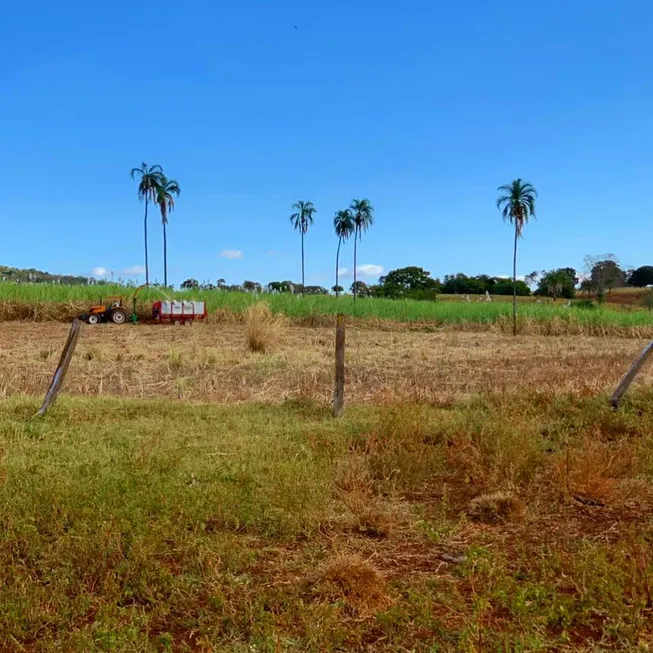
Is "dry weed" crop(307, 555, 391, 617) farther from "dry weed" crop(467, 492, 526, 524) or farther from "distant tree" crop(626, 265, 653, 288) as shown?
"distant tree" crop(626, 265, 653, 288)

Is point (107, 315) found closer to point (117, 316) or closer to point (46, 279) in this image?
point (117, 316)

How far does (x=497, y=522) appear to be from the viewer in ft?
12.7

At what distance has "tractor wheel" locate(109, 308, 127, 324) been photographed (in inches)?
832

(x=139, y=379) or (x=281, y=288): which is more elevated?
(x=281, y=288)

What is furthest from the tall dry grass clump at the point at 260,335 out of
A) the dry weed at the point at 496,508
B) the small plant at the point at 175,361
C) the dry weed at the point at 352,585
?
the dry weed at the point at 352,585

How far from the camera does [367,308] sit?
27266 mm

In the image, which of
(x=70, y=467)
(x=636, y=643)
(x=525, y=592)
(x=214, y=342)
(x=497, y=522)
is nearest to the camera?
(x=636, y=643)

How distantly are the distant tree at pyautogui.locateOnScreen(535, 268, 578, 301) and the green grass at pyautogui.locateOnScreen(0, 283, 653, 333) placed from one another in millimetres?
43895

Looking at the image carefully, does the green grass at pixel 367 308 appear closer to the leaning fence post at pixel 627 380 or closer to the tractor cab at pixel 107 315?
the tractor cab at pixel 107 315

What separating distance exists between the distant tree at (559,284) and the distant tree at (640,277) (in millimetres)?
10405

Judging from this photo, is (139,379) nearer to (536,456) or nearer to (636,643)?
(536,456)

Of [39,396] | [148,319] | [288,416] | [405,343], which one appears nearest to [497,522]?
[288,416]

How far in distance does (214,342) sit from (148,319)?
26.8 ft

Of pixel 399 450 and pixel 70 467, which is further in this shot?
pixel 399 450
